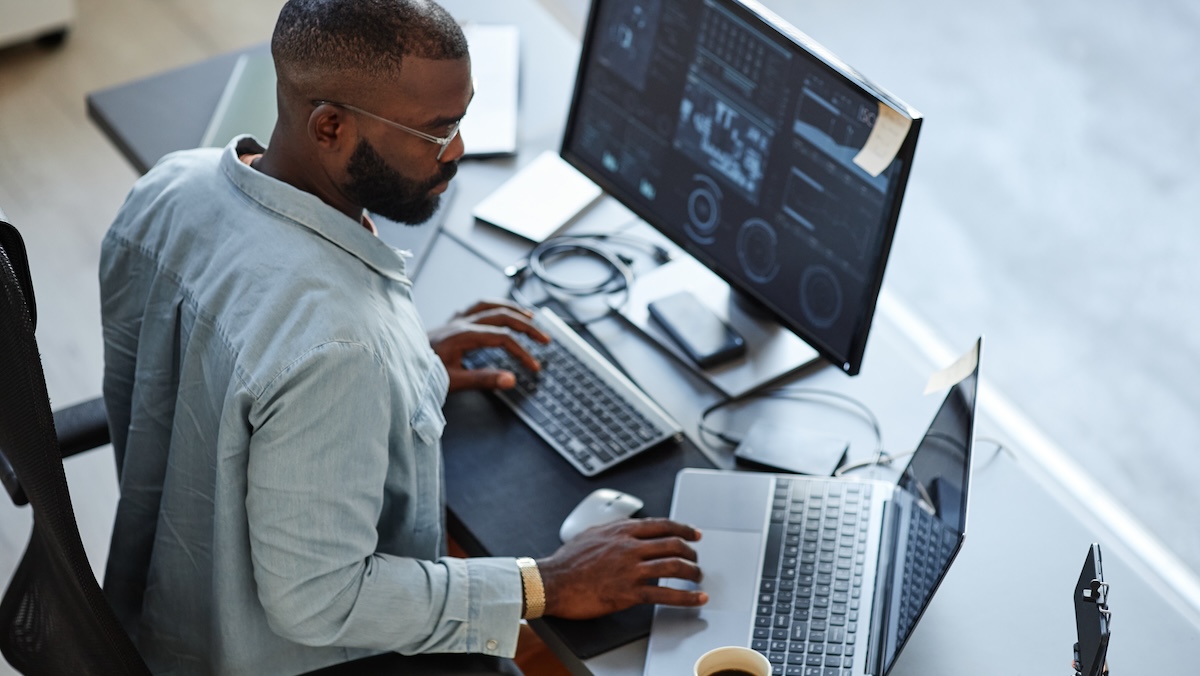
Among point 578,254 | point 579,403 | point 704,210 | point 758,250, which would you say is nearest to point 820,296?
point 758,250

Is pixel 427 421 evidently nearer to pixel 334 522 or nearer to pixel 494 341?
pixel 334 522

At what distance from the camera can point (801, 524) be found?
65.9 inches

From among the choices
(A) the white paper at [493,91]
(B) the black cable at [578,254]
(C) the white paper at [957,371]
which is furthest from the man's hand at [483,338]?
(C) the white paper at [957,371]

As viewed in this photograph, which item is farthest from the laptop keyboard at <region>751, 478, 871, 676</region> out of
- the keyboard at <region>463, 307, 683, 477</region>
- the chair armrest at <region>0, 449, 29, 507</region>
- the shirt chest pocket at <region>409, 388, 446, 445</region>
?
the chair armrest at <region>0, 449, 29, 507</region>

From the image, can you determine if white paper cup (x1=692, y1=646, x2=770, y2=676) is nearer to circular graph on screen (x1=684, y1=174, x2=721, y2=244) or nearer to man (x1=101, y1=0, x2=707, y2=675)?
man (x1=101, y1=0, x2=707, y2=675)

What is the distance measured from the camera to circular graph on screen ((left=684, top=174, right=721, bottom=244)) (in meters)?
1.92

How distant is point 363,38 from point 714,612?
0.75 m

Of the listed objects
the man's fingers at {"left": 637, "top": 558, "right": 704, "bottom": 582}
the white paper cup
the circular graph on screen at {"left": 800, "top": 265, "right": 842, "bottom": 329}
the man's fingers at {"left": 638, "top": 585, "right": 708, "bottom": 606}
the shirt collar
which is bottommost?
the man's fingers at {"left": 638, "top": 585, "right": 708, "bottom": 606}

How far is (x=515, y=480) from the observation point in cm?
175

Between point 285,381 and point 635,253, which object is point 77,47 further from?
point 285,381

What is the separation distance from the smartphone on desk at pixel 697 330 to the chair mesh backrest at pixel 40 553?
0.87 m

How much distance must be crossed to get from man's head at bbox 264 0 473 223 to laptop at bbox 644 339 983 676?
544mm

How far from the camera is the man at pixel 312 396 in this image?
1.40m

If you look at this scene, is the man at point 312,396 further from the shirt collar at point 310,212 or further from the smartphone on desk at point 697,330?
the smartphone on desk at point 697,330
